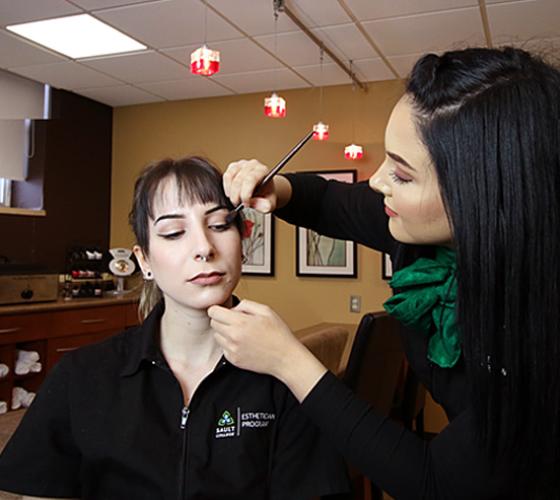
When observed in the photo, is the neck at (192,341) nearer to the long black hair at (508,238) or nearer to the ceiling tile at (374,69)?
the long black hair at (508,238)

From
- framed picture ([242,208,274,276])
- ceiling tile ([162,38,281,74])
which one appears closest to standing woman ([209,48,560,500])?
ceiling tile ([162,38,281,74])

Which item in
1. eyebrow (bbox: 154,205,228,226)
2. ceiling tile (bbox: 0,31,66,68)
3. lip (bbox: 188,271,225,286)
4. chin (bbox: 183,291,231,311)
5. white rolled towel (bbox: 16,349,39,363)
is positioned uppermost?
ceiling tile (bbox: 0,31,66,68)

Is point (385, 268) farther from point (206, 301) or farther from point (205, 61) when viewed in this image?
point (206, 301)

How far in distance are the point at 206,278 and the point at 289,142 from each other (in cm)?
354

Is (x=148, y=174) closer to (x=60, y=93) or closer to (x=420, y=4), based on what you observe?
(x=420, y=4)

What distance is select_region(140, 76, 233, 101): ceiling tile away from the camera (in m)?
4.46

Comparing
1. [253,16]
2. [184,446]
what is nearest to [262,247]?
[253,16]

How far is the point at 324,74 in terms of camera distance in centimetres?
421

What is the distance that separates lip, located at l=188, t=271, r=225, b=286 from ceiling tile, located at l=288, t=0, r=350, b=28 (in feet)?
7.25

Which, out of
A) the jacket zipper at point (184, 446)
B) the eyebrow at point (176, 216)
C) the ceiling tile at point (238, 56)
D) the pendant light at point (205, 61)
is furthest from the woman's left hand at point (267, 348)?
the ceiling tile at point (238, 56)

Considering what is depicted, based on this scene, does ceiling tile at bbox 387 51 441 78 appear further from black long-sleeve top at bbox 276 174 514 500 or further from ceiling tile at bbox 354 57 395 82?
black long-sleeve top at bbox 276 174 514 500

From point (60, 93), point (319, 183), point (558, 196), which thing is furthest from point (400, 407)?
point (60, 93)

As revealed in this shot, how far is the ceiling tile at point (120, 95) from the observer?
15.5 feet

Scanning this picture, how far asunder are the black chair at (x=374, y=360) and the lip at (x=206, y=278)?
817mm
